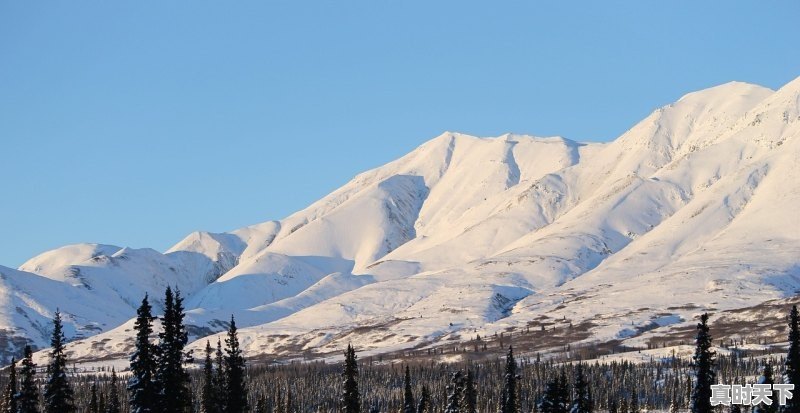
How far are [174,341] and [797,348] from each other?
44.9 metres

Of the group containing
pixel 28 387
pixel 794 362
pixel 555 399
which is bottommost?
pixel 555 399

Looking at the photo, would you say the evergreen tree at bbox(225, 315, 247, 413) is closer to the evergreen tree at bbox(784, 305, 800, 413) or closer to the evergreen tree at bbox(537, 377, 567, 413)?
the evergreen tree at bbox(537, 377, 567, 413)

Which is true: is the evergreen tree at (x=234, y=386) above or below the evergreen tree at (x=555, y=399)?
above

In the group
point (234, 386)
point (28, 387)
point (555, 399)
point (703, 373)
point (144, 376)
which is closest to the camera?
point (144, 376)

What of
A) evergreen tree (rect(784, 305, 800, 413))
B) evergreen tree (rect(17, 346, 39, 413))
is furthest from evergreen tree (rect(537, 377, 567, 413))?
evergreen tree (rect(17, 346, 39, 413))

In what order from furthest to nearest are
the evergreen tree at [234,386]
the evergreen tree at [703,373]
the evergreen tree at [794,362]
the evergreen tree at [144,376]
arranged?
the evergreen tree at [234,386]
the evergreen tree at [794,362]
the evergreen tree at [703,373]
the evergreen tree at [144,376]

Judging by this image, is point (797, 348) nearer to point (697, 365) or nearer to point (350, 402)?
point (697, 365)

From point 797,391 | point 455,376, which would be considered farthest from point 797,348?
point 455,376

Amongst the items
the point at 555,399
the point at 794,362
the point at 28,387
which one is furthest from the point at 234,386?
the point at 794,362

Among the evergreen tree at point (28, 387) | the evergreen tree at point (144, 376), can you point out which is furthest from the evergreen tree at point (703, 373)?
the evergreen tree at point (28, 387)

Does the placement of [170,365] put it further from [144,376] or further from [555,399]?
[555,399]

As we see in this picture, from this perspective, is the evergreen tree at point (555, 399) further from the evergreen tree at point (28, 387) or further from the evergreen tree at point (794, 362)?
the evergreen tree at point (28, 387)

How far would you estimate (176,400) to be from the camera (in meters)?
89.1

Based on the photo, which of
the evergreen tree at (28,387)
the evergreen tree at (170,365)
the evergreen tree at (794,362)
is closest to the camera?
the evergreen tree at (170,365)
